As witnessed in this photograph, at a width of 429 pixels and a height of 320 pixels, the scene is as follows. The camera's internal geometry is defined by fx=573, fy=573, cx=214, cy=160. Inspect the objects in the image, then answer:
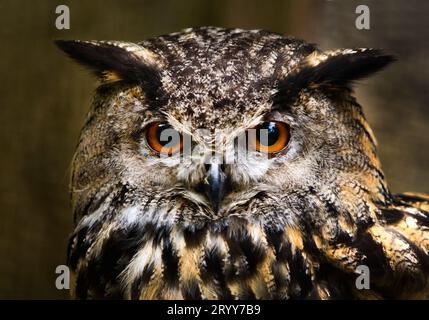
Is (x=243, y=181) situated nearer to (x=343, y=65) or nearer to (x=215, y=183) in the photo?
(x=215, y=183)

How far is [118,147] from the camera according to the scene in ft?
5.12

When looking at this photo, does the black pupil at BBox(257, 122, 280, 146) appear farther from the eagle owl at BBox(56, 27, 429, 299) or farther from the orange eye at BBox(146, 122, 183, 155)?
the orange eye at BBox(146, 122, 183, 155)

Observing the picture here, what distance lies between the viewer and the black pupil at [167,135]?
147 cm

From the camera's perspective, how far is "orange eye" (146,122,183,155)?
4.83 ft

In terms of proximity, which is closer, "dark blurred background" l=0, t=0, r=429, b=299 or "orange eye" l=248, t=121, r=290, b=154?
"orange eye" l=248, t=121, r=290, b=154

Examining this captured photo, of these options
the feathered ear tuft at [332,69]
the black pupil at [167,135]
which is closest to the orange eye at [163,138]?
the black pupil at [167,135]

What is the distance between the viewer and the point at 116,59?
5.06 feet

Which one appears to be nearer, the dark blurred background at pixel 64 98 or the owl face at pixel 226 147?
the owl face at pixel 226 147

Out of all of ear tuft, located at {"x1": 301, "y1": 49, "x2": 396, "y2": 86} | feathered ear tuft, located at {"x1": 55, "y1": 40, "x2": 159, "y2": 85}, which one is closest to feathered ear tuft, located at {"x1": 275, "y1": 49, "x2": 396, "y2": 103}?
ear tuft, located at {"x1": 301, "y1": 49, "x2": 396, "y2": 86}

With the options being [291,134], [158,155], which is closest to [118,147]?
[158,155]

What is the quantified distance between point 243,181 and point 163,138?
9.3 inches

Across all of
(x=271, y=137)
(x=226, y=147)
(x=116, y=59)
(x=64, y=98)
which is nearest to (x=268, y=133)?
(x=271, y=137)

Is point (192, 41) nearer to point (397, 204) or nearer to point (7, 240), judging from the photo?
point (397, 204)

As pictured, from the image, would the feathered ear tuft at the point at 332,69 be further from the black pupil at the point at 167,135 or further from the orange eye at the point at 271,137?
the black pupil at the point at 167,135
